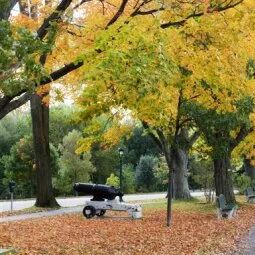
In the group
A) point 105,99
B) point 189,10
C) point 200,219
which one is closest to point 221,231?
point 200,219

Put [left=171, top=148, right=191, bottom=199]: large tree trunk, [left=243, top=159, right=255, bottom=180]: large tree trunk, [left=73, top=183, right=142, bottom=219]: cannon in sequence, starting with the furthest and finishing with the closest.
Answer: [left=243, top=159, right=255, bottom=180]: large tree trunk
[left=171, top=148, right=191, bottom=199]: large tree trunk
[left=73, top=183, right=142, bottom=219]: cannon

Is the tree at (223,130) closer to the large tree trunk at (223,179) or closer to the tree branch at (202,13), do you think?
the large tree trunk at (223,179)

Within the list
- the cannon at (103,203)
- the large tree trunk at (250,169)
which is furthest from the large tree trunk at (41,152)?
the large tree trunk at (250,169)

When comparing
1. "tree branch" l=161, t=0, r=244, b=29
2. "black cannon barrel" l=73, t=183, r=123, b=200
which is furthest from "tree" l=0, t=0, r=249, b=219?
"black cannon barrel" l=73, t=183, r=123, b=200

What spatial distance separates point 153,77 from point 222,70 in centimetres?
451

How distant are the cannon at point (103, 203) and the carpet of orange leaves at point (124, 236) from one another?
390 mm

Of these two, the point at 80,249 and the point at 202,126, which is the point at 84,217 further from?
the point at 80,249

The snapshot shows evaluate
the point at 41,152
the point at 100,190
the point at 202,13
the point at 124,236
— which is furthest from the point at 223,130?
the point at 41,152

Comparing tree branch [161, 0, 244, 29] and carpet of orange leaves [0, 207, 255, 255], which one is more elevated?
tree branch [161, 0, 244, 29]

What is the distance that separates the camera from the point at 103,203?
17859 mm

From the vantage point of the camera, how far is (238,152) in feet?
106

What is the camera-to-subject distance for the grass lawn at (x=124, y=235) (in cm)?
1056

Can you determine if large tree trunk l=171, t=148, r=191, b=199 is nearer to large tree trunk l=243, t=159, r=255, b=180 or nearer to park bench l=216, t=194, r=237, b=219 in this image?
large tree trunk l=243, t=159, r=255, b=180

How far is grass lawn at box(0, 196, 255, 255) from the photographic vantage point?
10.6 metres
